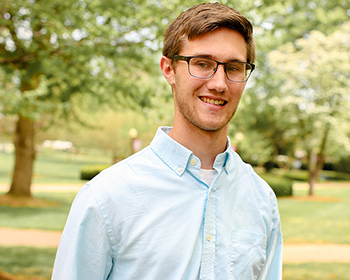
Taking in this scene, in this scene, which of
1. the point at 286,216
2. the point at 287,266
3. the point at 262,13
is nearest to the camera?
the point at 262,13

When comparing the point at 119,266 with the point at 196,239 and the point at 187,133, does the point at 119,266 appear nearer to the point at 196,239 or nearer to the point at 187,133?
the point at 196,239

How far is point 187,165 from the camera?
148 cm

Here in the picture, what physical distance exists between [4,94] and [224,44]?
180 inches

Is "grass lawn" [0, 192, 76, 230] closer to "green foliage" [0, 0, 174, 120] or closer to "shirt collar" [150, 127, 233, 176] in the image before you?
"green foliage" [0, 0, 174, 120]

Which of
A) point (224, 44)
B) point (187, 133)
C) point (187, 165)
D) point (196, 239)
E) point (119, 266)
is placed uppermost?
point (224, 44)

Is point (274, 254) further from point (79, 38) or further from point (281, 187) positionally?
point (281, 187)

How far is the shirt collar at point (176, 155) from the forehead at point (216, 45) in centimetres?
36

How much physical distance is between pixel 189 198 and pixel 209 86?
17.2 inches

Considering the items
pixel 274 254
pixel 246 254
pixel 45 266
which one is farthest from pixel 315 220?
pixel 246 254

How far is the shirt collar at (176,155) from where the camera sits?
147cm

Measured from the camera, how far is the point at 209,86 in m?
1.45

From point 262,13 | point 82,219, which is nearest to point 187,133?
point 82,219

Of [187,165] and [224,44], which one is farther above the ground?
[224,44]

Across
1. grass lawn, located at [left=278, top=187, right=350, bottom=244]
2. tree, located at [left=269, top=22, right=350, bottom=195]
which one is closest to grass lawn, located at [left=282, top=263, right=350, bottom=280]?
grass lawn, located at [left=278, top=187, right=350, bottom=244]
